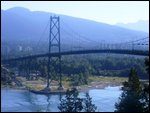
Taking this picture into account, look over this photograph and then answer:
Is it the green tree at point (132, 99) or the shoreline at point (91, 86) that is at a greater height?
the green tree at point (132, 99)

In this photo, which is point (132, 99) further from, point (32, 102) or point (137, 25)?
point (137, 25)

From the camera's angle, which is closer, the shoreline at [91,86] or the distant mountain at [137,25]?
the shoreline at [91,86]

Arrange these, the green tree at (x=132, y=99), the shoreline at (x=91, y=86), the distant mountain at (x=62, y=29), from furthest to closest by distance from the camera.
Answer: the distant mountain at (x=62, y=29) < the shoreline at (x=91, y=86) < the green tree at (x=132, y=99)

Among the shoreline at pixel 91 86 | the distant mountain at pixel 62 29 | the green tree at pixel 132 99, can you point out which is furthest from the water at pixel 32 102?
the distant mountain at pixel 62 29

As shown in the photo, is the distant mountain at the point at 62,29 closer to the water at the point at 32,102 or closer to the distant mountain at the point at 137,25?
the water at the point at 32,102

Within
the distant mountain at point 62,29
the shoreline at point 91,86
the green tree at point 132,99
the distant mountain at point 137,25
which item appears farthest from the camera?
the distant mountain at point 137,25

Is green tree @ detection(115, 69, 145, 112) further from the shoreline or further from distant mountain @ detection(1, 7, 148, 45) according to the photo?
distant mountain @ detection(1, 7, 148, 45)

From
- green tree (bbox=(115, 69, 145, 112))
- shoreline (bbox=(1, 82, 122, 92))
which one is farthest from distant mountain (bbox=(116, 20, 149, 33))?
green tree (bbox=(115, 69, 145, 112))

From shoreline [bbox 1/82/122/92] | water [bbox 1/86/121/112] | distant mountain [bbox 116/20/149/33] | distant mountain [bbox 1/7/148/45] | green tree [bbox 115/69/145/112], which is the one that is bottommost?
water [bbox 1/86/121/112]
